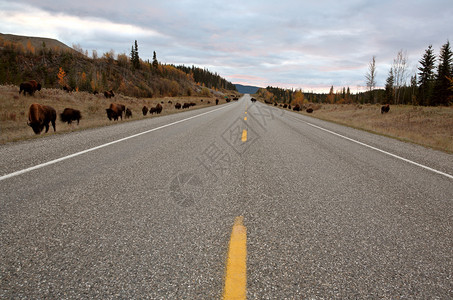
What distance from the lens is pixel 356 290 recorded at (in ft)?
5.56

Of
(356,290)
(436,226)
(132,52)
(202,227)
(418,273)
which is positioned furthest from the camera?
(132,52)

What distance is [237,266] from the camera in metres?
1.88

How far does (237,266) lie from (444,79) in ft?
198

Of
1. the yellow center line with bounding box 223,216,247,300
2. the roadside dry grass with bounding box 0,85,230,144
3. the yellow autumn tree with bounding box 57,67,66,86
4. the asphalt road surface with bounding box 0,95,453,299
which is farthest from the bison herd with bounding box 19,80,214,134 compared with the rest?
the yellow autumn tree with bounding box 57,67,66,86

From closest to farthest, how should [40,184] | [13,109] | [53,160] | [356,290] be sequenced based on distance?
[356,290] < [40,184] < [53,160] < [13,109]

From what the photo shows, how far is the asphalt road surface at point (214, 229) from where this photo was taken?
67.7 inches

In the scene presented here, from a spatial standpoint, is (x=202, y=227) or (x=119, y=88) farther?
(x=119, y=88)

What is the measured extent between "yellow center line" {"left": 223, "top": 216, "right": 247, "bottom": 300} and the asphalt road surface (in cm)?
5

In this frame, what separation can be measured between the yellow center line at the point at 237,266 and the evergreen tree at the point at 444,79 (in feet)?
187

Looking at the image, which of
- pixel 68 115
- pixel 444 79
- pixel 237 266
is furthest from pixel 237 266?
pixel 444 79

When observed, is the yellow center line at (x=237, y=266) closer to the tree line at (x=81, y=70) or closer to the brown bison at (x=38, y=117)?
the brown bison at (x=38, y=117)

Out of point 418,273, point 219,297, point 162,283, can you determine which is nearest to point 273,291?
point 219,297

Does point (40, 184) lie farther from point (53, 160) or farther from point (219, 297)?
point (219, 297)

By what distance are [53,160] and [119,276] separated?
4.37m
